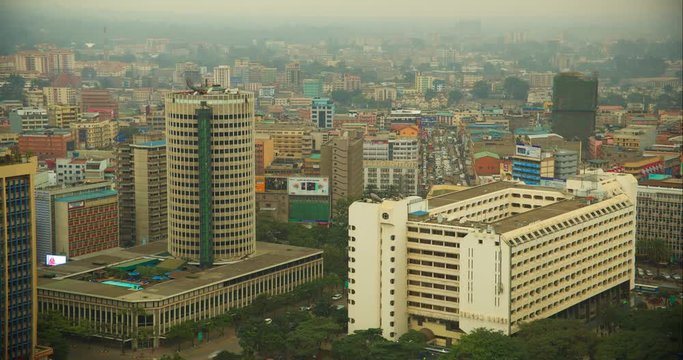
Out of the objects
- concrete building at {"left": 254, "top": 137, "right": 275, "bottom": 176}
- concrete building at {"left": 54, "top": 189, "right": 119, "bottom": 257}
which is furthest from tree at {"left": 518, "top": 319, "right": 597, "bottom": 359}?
concrete building at {"left": 254, "top": 137, "right": 275, "bottom": 176}

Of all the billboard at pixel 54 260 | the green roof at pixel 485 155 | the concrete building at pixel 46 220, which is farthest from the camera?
the green roof at pixel 485 155

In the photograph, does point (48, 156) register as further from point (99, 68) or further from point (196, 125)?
point (99, 68)

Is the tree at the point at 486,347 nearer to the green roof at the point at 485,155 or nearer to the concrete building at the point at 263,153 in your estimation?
the concrete building at the point at 263,153

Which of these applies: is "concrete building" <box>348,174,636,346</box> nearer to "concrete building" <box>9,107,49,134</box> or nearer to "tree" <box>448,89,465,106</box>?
"concrete building" <box>9,107,49,134</box>

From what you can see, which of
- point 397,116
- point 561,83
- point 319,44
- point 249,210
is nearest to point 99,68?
point 319,44

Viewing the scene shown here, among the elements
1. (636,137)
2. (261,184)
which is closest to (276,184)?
(261,184)

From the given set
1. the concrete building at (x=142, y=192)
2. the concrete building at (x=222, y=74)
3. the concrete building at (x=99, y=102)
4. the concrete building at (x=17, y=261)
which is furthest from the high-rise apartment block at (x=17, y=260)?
the concrete building at (x=222, y=74)
